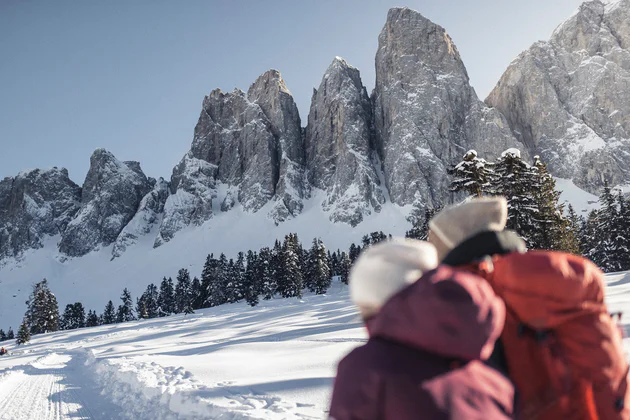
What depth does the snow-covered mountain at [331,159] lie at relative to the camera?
4139 inches

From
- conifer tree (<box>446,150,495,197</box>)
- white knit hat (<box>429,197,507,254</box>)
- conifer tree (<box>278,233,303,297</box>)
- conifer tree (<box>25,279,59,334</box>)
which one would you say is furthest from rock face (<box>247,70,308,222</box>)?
white knit hat (<box>429,197,507,254</box>)

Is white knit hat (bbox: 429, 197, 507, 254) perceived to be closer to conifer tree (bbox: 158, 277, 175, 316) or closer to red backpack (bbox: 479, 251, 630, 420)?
red backpack (bbox: 479, 251, 630, 420)

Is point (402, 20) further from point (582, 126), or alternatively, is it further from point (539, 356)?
point (539, 356)

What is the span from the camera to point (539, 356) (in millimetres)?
1765

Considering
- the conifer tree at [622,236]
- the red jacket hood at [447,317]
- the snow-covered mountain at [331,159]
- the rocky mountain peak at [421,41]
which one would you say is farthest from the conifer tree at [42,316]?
the rocky mountain peak at [421,41]

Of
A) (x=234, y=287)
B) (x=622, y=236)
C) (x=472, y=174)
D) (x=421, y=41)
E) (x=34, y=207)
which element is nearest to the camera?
(x=472, y=174)

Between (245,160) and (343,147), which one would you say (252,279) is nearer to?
(343,147)

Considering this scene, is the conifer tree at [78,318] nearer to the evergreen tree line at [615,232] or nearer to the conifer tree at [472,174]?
the conifer tree at [472,174]

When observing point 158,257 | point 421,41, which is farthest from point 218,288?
point 421,41

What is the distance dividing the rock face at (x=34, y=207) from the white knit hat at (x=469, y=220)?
162 metres

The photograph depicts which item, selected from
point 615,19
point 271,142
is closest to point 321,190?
point 271,142

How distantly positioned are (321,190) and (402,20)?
60.2 metres

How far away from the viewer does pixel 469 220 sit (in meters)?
2.03

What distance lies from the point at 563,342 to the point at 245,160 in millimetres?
128983
